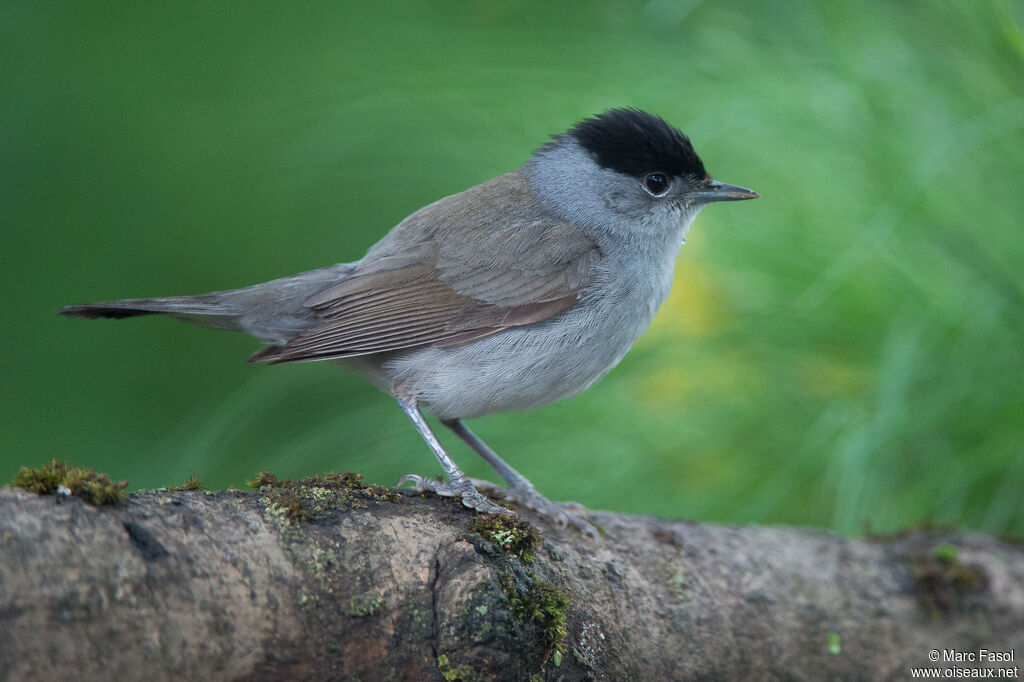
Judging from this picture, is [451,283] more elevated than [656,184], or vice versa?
[656,184]

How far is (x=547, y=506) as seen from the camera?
9.32ft

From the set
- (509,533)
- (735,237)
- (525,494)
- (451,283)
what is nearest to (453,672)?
(509,533)

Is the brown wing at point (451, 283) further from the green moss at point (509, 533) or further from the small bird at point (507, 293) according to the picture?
the green moss at point (509, 533)

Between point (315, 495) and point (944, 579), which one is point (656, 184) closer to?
point (944, 579)

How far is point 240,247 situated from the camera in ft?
18.4

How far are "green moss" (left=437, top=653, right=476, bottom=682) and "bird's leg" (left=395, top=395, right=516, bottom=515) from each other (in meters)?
0.46

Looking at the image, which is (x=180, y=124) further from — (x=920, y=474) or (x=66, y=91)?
(x=920, y=474)

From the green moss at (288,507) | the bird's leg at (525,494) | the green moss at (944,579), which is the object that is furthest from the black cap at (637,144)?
the green moss at (288,507)

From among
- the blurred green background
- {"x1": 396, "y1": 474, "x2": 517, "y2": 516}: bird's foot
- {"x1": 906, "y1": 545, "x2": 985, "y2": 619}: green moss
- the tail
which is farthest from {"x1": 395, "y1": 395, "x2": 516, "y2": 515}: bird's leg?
{"x1": 906, "y1": 545, "x2": 985, "y2": 619}: green moss

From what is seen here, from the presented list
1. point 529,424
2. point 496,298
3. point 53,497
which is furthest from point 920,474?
point 53,497

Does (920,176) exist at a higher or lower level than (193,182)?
lower

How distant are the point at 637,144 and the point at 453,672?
7.24ft

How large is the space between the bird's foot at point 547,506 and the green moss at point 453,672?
856 mm

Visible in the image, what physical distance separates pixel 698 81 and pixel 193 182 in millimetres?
3221
